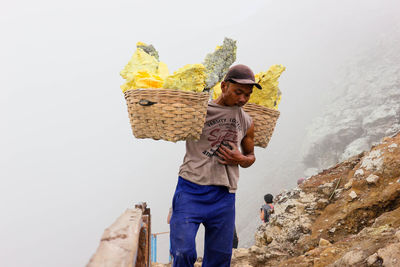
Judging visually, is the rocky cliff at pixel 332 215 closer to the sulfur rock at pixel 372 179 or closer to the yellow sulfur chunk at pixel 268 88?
the sulfur rock at pixel 372 179

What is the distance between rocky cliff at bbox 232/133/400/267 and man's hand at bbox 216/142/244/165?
1273 millimetres

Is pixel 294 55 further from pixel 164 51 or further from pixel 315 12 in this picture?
pixel 164 51

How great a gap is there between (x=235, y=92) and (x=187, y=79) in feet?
1.42

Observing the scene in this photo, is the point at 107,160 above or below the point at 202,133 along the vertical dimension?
below

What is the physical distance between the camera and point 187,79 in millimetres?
1732

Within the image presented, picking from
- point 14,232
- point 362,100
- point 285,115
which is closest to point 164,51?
point 14,232

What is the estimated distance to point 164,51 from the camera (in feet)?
447

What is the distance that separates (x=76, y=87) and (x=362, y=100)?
152821 millimetres

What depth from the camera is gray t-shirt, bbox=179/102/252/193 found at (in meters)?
2.07

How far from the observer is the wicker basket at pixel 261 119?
2.33m

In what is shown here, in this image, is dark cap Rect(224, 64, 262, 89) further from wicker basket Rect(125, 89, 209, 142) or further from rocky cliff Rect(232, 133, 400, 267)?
rocky cliff Rect(232, 133, 400, 267)

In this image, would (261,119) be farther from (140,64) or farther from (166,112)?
(140,64)

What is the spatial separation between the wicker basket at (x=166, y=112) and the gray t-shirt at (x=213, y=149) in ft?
0.86

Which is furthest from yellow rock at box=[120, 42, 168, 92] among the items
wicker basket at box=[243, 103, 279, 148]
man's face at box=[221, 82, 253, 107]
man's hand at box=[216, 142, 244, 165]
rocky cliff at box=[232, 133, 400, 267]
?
rocky cliff at box=[232, 133, 400, 267]
